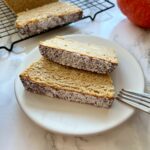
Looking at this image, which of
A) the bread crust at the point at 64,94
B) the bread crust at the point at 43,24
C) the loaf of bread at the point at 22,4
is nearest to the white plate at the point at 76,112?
the bread crust at the point at 64,94

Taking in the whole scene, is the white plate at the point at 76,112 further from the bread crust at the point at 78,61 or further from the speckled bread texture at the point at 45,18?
the speckled bread texture at the point at 45,18

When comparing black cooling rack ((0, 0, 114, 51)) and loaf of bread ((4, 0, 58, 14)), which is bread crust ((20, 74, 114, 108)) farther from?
loaf of bread ((4, 0, 58, 14))

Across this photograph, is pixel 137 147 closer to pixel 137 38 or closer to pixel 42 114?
pixel 42 114

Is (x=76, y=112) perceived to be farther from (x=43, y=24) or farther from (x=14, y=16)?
(x=14, y=16)

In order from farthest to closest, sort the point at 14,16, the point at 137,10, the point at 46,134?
the point at 14,16 → the point at 137,10 → the point at 46,134

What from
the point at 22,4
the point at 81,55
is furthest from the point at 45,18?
the point at 81,55

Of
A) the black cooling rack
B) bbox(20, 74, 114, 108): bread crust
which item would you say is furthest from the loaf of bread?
bbox(20, 74, 114, 108): bread crust

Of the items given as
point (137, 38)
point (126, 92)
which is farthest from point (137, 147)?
point (137, 38)
